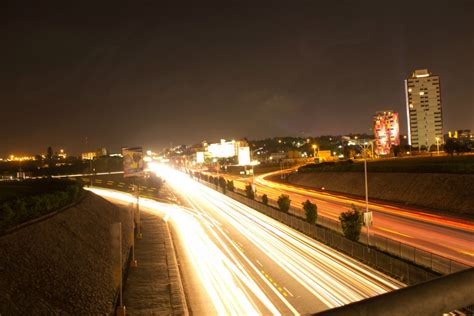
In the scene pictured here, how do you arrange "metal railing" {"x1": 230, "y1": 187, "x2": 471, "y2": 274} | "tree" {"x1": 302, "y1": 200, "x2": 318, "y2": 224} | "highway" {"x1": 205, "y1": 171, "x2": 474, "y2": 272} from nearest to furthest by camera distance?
"metal railing" {"x1": 230, "y1": 187, "x2": 471, "y2": 274} < "highway" {"x1": 205, "y1": 171, "x2": 474, "y2": 272} < "tree" {"x1": 302, "y1": 200, "x2": 318, "y2": 224}

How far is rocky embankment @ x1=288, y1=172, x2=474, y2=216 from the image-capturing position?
135 ft

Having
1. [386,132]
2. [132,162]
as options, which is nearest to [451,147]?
[132,162]

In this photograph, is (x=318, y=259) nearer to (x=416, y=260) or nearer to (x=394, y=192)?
(x=416, y=260)

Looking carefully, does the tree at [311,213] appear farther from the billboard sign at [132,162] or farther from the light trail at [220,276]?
the billboard sign at [132,162]

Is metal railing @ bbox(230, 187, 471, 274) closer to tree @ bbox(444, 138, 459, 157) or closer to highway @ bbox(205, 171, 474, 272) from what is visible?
highway @ bbox(205, 171, 474, 272)

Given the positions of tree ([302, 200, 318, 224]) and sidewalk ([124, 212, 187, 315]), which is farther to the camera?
tree ([302, 200, 318, 224])

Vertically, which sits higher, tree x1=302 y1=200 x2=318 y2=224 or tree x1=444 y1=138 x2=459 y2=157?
tree x1=444 y1=138 x2=459 y2=157

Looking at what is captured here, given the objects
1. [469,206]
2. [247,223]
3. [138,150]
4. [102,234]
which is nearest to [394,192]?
[469,206]

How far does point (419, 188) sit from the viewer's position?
48250 millimetres

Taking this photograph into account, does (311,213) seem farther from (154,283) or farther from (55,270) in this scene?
(55,270)

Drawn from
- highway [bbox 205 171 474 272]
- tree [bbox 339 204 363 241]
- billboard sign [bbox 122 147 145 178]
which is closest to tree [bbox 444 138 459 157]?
highway [bbox 205 171 474 272]

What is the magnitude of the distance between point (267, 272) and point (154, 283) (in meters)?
6.38

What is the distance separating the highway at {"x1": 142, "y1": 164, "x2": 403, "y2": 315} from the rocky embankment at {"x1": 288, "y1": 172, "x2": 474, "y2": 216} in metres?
18.7

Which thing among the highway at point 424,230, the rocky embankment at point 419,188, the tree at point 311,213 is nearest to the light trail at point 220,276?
the tree at point 311,213
